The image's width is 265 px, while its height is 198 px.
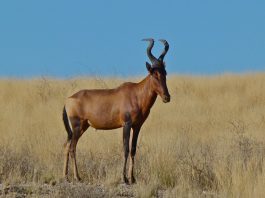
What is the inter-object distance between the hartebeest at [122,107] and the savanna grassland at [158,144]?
0.59 m

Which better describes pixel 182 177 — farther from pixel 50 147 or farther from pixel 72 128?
pixel 50 147

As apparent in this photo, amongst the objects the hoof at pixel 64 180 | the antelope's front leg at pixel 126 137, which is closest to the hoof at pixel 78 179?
the hoof at pixel 64 180

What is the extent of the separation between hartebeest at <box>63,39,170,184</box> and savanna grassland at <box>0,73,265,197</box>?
588mm

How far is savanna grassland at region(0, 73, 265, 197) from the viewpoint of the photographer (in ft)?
36.6

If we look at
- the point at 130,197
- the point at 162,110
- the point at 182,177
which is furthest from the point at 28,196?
the point at 162,110

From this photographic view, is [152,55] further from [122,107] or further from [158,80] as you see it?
[122,107]

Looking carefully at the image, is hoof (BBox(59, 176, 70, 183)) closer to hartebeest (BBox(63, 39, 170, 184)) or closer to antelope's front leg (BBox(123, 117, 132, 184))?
hartebeest (BBox(63, 39, 170, 184))

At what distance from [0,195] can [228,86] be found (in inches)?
607

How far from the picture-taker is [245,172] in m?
11.3

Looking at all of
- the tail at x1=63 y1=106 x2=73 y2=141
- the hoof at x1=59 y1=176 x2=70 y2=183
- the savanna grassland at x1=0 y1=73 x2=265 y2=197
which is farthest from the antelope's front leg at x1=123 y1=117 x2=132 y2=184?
the tail at x1=63 y1=106 x2=73 y2=141

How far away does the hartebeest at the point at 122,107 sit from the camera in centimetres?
1230

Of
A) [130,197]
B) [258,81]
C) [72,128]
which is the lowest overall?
[130,197]

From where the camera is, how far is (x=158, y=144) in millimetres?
14914

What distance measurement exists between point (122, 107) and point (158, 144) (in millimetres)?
2702
